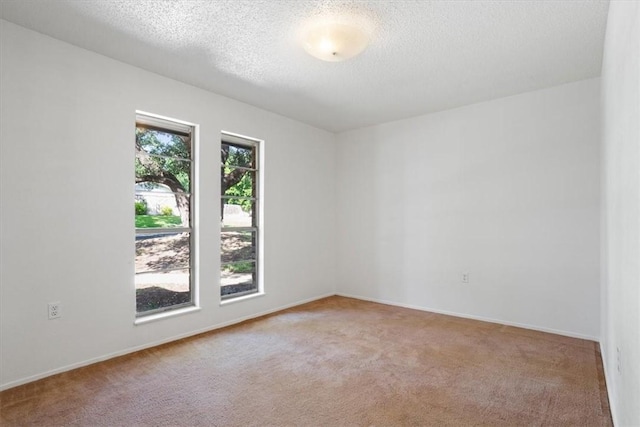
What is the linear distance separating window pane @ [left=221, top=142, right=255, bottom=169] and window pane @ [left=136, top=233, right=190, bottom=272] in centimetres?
104

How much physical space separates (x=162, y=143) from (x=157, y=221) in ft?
2.62

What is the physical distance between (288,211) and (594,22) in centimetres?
356

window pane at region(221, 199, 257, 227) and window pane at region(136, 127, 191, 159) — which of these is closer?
window pane at region(136, 127, 191, 159)

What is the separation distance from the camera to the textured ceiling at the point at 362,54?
2303 millimetres

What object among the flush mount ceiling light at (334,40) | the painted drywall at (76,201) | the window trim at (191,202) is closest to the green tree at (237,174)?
Answer: the painted drywall at (76,201)

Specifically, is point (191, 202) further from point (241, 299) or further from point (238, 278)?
point (241, 299)

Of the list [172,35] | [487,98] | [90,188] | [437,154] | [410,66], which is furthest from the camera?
[437,154]

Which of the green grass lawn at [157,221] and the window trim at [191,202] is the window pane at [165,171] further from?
the green grass lawn at [157,221]

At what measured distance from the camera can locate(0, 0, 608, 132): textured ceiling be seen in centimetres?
230

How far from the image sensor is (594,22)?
246 cm

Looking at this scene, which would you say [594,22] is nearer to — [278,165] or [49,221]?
[278,165]

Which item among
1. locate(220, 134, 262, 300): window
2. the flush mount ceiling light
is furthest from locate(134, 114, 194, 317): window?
the flush mount ceiling light

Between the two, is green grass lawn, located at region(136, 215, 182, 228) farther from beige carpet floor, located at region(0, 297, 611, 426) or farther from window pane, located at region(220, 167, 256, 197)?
beige carpet floor, located at region(0, 297, 611, 426)

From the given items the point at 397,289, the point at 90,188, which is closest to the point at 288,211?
the point at 397,289
